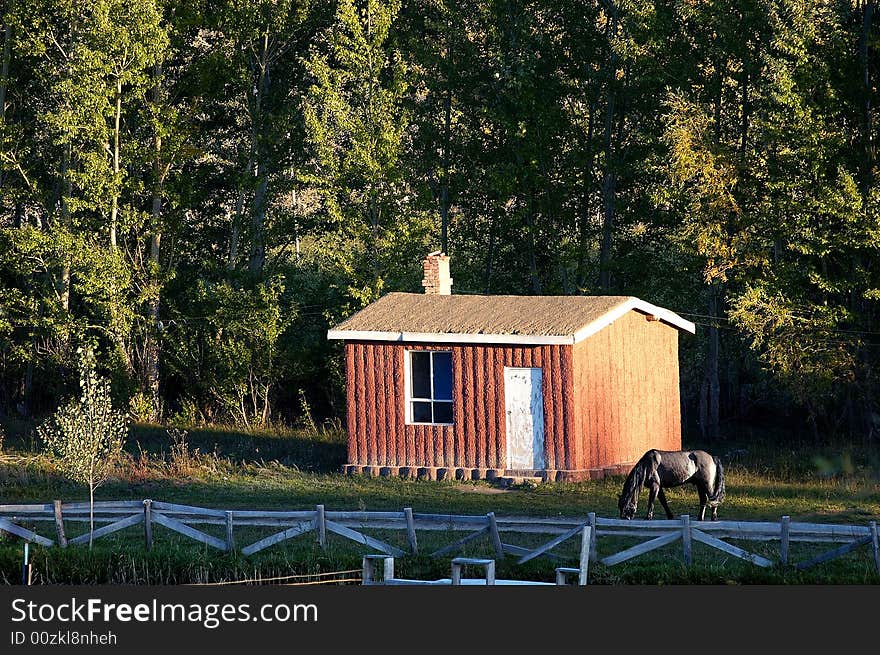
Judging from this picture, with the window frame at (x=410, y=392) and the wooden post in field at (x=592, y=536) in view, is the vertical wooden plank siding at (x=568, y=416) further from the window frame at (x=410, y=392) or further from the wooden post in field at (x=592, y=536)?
the wooden post in field at (x=592, y=536)

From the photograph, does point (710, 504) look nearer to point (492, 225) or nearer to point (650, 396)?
point (650, 396)

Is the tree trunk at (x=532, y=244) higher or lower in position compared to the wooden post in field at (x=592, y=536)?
higher

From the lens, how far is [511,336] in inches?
1080

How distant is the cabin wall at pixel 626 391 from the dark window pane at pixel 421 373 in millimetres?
3416

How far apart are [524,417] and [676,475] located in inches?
235

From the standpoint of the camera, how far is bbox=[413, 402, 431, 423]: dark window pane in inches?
1137

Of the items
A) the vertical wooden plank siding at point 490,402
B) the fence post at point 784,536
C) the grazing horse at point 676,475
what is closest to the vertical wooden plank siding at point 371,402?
the vertical wooden plank siding at point 490,402

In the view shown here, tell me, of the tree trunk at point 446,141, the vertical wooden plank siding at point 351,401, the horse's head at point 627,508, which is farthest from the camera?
the tree trunk at point 446,141

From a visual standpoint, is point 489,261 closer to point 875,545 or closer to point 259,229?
point 259,229

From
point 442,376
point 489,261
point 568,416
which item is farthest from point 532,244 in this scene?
point 568,416

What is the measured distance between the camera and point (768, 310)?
34156mm

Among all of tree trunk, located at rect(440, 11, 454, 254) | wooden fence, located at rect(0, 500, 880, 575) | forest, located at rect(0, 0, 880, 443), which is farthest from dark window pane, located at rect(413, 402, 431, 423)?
tree trunk, located at rect(440, 11, 454, 254)

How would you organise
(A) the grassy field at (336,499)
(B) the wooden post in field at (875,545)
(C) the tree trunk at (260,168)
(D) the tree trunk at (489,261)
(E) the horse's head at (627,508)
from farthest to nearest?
1. (D) the tree trunk at (489,261)
2. (C) the tree trunk at (260,168)
3. (E) the horse's head at (627,508)
4. (A) the grassy field at (336,499)
5. (B) the wooden post in field at (875,545)

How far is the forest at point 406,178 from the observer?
3556cm
